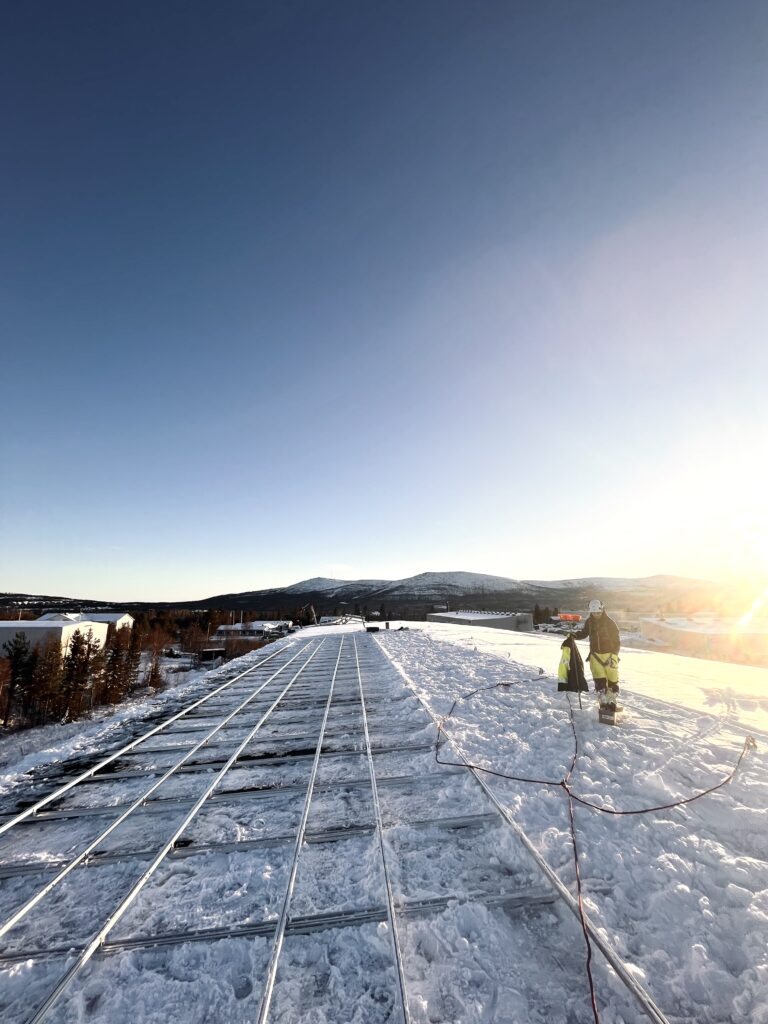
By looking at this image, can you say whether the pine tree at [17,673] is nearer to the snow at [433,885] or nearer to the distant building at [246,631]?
the distant building at [246,631]

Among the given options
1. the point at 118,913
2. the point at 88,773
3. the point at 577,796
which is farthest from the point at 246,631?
the point at 118,913

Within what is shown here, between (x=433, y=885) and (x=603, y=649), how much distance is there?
5.88 m

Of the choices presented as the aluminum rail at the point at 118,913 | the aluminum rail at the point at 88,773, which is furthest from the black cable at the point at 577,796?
the aluminum rail at the point at 88,773

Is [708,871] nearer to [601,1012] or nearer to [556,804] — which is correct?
[556,804]

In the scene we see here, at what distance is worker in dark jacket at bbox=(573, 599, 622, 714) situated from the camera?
7875 mm

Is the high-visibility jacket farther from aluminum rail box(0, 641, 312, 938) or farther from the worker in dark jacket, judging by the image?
aluminum rail box(0, 641, 312, 938)

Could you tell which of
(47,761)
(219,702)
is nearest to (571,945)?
(47,761)

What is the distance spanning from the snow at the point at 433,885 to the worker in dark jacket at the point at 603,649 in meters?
0.78

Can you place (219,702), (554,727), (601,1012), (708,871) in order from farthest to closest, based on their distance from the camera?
(219,702) < (554,727) < (708,871) < (601,1012)

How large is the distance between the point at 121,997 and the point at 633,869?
4.03 meters

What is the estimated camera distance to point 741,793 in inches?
195

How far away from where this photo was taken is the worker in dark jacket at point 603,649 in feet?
25.8

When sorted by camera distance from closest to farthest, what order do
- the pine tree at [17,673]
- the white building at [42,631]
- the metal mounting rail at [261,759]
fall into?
the metal mounting rail at [261,759] < the pine tree at [17,673] < the white building at [42,631]

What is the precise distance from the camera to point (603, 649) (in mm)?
8086
